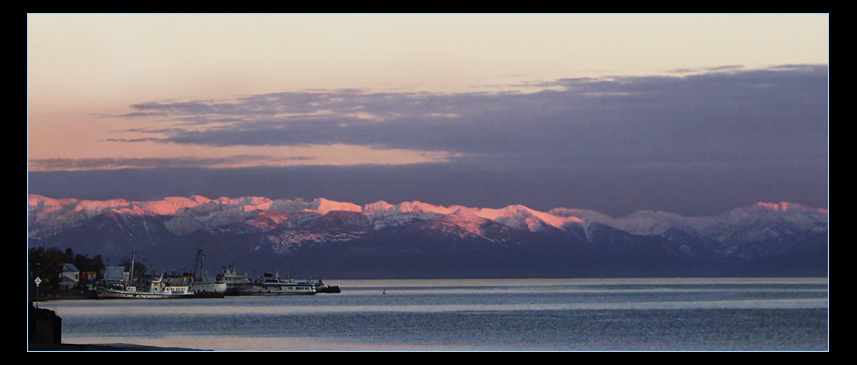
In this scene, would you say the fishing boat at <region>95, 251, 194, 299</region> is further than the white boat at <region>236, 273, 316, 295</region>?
No

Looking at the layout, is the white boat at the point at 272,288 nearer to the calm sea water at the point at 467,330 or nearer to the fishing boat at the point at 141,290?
the fishing boat at the point at 141,290

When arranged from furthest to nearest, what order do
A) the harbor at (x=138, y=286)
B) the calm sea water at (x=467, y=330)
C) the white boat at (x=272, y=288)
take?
the white boat at (x=272, y=288) < the harbor at (x=138, y=286) < the calm sea water at (x=467, y=330)

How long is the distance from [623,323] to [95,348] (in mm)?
47044

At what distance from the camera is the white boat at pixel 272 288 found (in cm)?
16225

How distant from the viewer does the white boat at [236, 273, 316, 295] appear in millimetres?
162250

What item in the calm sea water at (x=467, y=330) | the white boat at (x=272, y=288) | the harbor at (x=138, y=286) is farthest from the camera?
the white boat at (x=272, y=288)

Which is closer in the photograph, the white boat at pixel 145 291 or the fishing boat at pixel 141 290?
the white boat at pixel 145 291

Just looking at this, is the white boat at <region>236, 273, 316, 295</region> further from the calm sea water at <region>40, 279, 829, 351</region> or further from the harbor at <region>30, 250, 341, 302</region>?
the calm sea water at <region>40, 279, 829, 351</region>

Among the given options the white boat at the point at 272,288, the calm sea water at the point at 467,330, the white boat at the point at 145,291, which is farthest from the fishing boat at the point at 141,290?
the calm sea water at the point at 467,330

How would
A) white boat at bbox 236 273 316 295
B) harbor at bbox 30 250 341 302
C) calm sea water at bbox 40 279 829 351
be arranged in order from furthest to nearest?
white boat at bbox 236 273 316 295 → harbor at bbox 30 250 341 302 → calm sea water at bbox 40 279 829 351

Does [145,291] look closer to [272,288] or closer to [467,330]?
[272,288]

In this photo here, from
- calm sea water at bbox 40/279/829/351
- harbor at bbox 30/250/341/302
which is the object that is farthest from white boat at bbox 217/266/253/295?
calm sea water at bbox 40/279/829/351

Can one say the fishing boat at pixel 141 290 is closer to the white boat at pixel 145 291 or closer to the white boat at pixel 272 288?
the white boat at pixel 145 291
